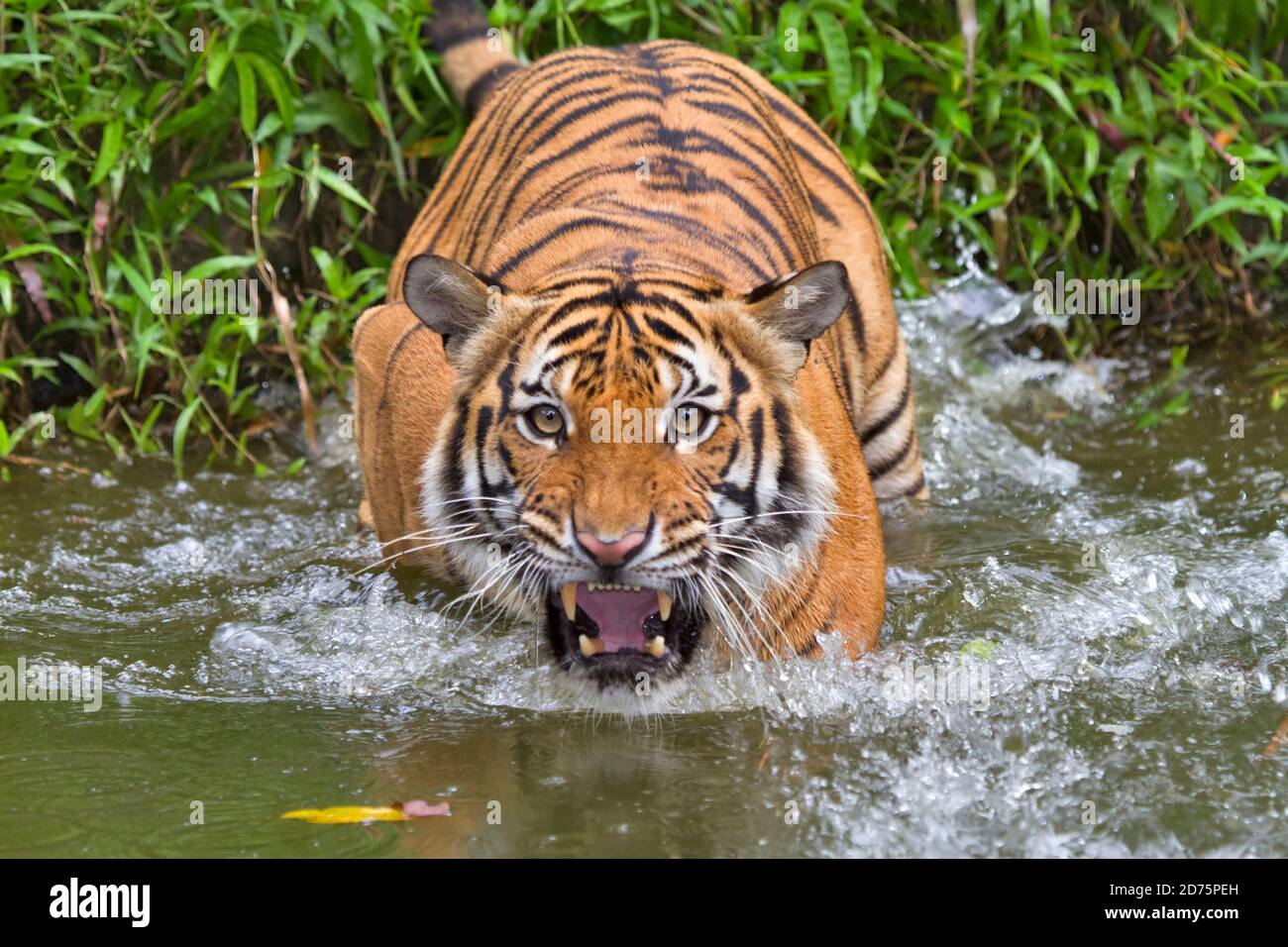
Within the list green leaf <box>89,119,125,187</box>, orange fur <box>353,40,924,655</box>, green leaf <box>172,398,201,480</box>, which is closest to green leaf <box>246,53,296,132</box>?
green leaf <box>89,119,125,187</box>

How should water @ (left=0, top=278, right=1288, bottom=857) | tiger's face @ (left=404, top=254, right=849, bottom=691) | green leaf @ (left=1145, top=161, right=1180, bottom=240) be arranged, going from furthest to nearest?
green leaf @ (left=1145, top=161, right=1180, bottom=240)
tiger's face @ (left=404, top=254, right=849, bottom=691)
water @ (left=0, top=278, right=1288, bottom=857)

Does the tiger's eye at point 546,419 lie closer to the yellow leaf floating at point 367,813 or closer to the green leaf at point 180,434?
the yellow leaf floating at point 367,813

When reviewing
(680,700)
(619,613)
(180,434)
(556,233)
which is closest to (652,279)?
(556,233)

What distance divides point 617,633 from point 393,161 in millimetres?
2024

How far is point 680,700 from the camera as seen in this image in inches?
103

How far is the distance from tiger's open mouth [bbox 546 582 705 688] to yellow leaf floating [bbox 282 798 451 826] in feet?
1.07

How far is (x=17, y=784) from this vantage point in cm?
240

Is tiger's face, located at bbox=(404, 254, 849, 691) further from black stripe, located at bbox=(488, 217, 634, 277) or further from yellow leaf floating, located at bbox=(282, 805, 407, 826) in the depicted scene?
yellow leaf floating, located at bbox=(282, 805, 407, 826)

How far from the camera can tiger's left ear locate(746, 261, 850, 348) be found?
2490 millimetres

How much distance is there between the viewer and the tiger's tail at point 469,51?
4023mm

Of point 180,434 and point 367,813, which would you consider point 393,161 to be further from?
point 367,813

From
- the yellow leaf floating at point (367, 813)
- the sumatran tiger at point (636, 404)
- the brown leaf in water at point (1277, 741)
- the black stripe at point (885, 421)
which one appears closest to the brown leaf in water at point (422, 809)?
the yellow leaf floating at point (367, 813)
